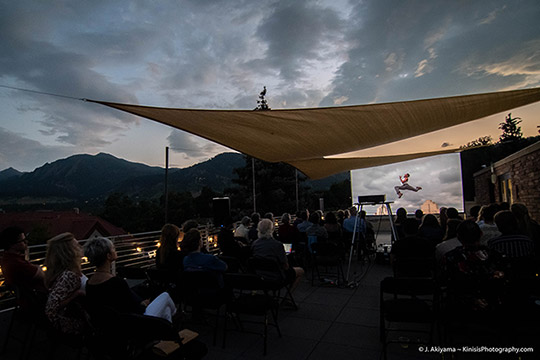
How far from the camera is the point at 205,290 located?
2809mm

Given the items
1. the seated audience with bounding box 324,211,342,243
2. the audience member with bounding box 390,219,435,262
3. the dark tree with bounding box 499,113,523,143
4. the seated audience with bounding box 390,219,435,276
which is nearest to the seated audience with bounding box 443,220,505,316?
the seated audience with bounding box 390,219,435,276

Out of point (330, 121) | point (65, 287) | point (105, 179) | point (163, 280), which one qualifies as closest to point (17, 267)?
point (65, 287)

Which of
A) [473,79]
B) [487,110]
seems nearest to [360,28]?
[487,110]

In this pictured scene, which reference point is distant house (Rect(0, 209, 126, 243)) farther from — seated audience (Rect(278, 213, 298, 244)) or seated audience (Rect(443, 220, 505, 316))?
seated audience (Rect(443, 220, 505, 316))

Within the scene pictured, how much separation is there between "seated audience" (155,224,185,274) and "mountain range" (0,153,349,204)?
4091cm

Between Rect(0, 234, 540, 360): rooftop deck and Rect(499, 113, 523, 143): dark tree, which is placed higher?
Rect(499, 113, 523, 143): dark tree

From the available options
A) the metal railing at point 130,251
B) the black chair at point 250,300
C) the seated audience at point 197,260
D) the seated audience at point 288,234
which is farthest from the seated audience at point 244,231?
the black chair at point 250,300

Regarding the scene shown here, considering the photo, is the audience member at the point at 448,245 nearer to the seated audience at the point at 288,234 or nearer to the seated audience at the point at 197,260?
the seated audience at the point at 197,260

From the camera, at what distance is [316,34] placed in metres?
6.62

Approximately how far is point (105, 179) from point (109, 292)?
90431mm

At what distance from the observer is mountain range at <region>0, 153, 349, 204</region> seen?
5531 cm

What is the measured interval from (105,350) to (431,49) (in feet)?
27.9

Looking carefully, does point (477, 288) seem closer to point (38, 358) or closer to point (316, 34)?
point (38, 358)

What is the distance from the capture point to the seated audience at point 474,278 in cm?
204
